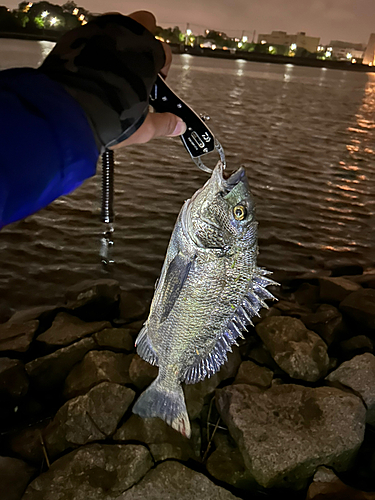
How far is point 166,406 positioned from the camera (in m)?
3.02

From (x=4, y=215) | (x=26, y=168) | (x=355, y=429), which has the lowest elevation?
(x=355, y=429)

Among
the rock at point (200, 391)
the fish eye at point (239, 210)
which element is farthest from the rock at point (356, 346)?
the fish eye at point (239, 210)

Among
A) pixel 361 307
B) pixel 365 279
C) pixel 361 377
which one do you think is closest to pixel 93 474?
pixel 361 377

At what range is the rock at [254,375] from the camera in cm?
372

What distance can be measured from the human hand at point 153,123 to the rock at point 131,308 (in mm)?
3007

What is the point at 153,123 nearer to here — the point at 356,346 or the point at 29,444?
the point at 29,444

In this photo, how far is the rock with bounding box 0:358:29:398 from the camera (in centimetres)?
354

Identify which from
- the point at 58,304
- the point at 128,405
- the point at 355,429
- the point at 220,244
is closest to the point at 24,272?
the point at 58,304

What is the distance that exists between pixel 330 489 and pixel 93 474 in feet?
5.48

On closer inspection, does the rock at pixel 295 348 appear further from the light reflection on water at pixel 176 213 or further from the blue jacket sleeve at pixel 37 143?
the blue jacket sleeve at pixel 37 143

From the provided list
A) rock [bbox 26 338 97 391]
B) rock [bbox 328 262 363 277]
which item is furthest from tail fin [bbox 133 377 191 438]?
rock [bbox 328 262 363 277]

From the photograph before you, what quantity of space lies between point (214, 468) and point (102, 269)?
3.30 meters

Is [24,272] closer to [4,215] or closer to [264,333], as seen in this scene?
[264,333]

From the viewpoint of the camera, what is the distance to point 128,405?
332 cm
